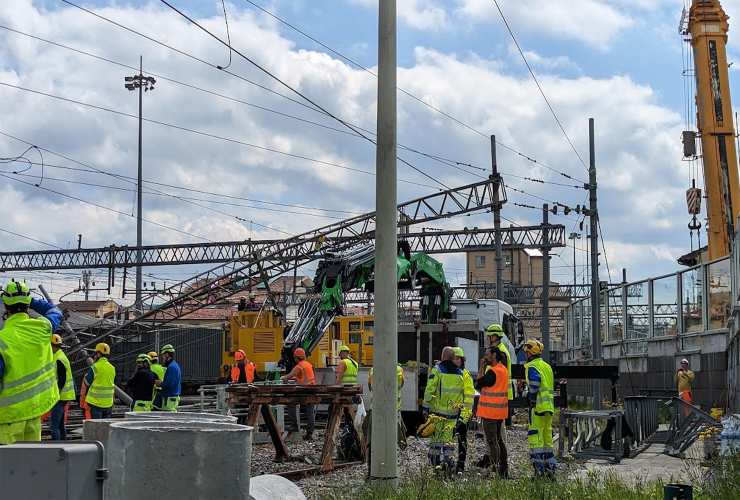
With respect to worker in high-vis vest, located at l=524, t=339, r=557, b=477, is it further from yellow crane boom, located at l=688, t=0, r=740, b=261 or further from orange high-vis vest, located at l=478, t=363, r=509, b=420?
yellow crane boom, located at l=688, t=0, r=740, b=261

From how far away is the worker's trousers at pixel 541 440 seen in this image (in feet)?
44.0

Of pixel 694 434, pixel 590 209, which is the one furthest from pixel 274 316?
pixel 694 434

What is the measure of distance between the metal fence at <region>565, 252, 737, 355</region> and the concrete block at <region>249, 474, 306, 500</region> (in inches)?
634

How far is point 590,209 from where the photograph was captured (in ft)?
116

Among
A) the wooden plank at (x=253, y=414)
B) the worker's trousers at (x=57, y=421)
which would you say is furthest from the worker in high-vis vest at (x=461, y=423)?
the worker's trousers at (x=57, y=421)

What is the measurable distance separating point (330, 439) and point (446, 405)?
2584mm

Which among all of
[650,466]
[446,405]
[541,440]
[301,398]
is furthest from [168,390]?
[650,466]

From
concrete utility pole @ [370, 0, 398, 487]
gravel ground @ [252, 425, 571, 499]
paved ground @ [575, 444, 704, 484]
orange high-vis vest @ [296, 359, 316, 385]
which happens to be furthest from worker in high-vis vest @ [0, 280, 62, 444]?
orange high-vis vest @ [296, 359, 316, 385]

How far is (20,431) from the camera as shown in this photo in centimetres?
838

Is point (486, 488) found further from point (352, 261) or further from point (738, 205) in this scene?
point (738, 205)

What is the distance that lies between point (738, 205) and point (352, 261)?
17404 mm

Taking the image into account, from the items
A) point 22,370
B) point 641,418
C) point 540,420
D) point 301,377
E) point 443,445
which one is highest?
point 22,370

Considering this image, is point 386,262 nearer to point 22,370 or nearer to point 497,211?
point 22,370

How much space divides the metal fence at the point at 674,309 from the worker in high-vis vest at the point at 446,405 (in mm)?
9832
